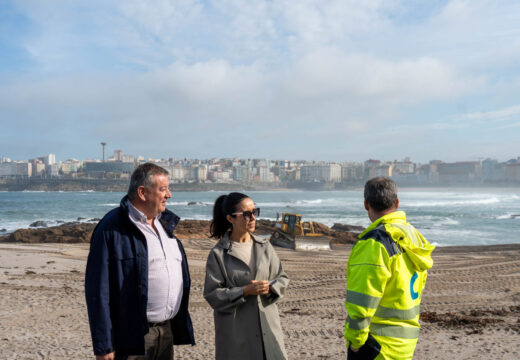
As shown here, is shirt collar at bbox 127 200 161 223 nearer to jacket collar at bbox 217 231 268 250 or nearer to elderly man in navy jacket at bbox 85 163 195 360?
elderly man in navy jacket at bbox 85 163 195 360

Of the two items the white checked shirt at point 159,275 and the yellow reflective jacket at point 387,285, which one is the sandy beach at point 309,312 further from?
the yellow reflective jacket at point 387,285

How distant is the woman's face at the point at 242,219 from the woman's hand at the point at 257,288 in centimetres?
36

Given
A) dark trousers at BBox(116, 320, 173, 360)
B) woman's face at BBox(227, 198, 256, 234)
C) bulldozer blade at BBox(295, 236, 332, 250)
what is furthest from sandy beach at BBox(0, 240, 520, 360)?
bulldozer blade at BBox(295, 236, 332, 250)

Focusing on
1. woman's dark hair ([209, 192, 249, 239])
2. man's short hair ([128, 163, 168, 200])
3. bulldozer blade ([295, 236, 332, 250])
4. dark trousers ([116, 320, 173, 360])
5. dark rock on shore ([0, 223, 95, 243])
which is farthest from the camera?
dark rock on shore ([0, 223, 95, 243])

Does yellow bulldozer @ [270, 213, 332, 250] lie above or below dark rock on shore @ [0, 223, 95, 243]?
above

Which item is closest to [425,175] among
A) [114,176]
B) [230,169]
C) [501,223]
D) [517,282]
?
[230,169]

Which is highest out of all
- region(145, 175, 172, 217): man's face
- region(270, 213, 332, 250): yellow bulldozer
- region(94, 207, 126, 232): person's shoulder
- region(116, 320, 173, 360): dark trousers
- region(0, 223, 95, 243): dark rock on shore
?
region(145, 175, 172, 217): man's face

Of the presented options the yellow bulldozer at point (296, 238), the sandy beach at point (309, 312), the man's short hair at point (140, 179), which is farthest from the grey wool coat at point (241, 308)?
the yellow bulldozer at point (296, 238)

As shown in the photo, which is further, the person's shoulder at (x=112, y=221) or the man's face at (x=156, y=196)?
the man's face at (x=156, y=196)

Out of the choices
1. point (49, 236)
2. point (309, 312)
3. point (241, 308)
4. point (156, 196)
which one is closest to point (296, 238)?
point (309, 312)

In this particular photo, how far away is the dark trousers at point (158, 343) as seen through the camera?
8.43 feet

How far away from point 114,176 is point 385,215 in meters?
147

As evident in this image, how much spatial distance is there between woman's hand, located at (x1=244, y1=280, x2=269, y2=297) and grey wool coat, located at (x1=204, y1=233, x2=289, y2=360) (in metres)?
0.03

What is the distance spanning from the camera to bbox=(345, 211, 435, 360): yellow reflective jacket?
7.20 ft
